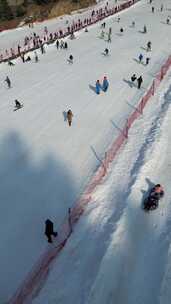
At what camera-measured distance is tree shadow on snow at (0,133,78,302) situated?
12.3 m

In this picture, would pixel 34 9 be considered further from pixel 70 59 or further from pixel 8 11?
pixel 70 59

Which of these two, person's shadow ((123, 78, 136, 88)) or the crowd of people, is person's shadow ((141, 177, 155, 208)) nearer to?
the crowd of people

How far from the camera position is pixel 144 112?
23.0 m

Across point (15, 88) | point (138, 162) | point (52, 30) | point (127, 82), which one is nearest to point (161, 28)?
point (52, 30)

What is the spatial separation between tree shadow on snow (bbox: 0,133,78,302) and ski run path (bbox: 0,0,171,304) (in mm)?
41

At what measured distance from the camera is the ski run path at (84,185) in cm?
1103

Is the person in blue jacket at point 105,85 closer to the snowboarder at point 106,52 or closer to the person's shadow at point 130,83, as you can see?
the person's shadow at point 130,83

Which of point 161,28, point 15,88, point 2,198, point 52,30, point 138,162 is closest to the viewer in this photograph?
point 2,198

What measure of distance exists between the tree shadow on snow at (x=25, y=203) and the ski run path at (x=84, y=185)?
0.04m

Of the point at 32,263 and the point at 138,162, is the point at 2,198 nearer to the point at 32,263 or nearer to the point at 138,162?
the point at 32,263

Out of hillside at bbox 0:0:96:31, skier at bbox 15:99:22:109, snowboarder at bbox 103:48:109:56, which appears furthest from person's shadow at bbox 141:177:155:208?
hillside at bbox 0:0:96:31

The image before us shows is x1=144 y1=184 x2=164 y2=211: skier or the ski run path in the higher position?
x1=144 y1=184 x2=164 y2=211: skier

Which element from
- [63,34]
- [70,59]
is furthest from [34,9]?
[70,59]

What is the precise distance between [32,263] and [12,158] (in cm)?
760
